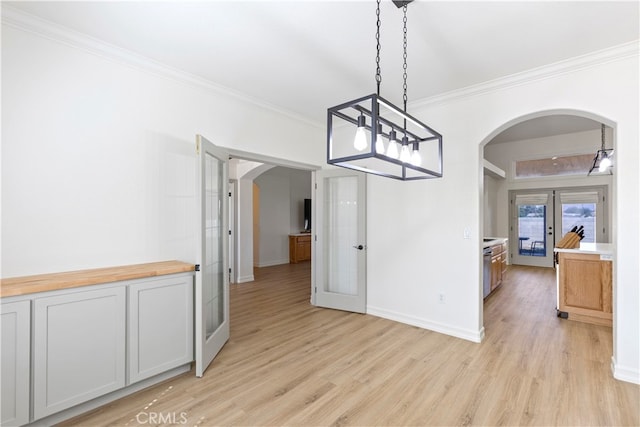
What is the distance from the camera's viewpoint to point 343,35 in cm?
247

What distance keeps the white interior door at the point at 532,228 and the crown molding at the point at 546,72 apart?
5.96 m

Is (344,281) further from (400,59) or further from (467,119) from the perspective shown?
(400,59)

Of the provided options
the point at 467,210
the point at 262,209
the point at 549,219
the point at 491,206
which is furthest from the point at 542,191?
the point at 262,209

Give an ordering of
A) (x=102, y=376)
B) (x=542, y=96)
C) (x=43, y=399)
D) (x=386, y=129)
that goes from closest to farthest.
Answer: (x=43, y=399)
(x=102, y=376)
(x=542, y=96)
(x=386, y=129)

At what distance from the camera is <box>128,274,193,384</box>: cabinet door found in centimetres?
236

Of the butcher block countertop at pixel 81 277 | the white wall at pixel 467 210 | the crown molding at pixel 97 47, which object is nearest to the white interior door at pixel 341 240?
the white wall at pixel 467 210

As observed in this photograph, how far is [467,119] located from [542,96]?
0.72 metres

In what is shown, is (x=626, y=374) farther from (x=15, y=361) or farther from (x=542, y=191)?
(x=542, y=191)

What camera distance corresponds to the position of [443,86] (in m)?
3.42

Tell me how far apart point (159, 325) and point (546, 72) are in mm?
4274

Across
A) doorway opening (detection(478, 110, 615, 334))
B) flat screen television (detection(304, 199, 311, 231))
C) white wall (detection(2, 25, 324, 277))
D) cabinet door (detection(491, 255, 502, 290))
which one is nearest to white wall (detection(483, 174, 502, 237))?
doorway opening (detection(478, 110, 615, 334))

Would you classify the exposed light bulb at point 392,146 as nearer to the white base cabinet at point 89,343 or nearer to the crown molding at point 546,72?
the white base cabinet at point 89,343

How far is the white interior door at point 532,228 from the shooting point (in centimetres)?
784

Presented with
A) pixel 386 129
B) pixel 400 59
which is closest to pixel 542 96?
pixel 400 59
